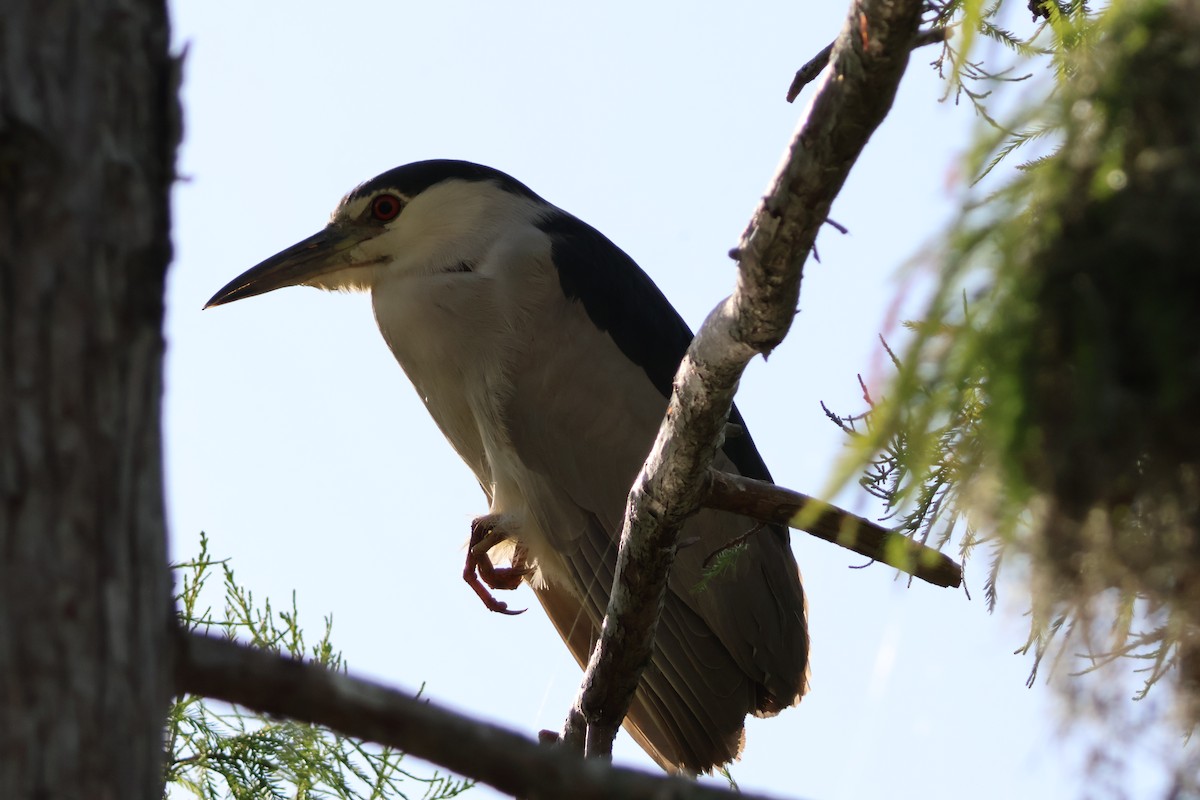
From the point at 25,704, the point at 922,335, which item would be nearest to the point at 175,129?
the point at 25,704

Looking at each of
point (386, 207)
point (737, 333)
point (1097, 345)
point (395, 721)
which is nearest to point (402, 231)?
point (386, 207)

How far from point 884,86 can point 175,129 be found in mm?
861

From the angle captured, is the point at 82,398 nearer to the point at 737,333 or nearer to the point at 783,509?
the point at 737,333

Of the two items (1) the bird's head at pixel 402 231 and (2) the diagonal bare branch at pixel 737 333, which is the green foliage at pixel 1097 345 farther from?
(1) the bird's head at pixel 402 231

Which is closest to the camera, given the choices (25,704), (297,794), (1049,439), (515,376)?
(25,704)

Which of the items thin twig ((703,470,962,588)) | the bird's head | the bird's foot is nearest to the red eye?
the bird's head

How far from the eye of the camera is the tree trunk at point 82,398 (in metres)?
1.17

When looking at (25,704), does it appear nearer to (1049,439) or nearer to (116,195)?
(116,195)

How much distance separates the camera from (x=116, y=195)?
128 cm

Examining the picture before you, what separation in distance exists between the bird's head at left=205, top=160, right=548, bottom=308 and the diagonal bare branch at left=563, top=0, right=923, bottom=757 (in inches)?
62.0

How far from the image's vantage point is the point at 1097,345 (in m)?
1.21

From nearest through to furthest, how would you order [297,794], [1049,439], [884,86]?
[1049,439] → [884,86] → [297,794]

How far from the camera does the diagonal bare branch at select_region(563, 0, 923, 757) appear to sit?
165 centimetres

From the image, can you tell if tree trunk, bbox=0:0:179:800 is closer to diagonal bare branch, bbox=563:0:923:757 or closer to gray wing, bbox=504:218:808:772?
diagonal bare branch, bbox=563:0:923:757
